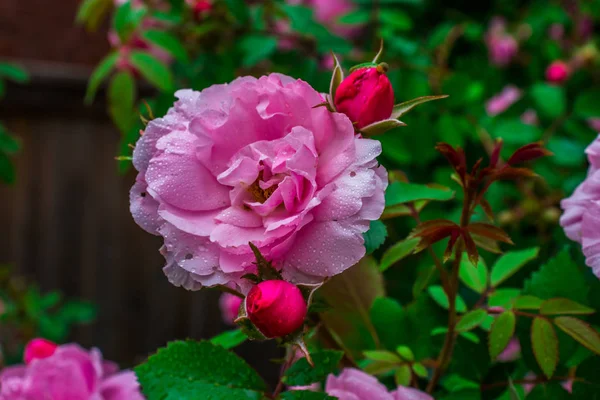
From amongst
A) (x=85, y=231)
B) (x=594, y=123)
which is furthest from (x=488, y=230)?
(x=85, y=231)

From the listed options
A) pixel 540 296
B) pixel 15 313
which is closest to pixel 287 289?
pixel 540 296

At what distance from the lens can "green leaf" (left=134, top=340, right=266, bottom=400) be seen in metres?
0.33

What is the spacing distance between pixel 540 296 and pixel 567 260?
3 cm

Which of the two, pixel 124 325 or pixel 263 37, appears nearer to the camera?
pixel 263 37

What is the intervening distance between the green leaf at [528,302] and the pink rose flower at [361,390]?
0.08 m

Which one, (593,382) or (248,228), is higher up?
(248,228)

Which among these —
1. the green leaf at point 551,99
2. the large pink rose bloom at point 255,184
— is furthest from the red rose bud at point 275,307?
the green leaf at point 551,99

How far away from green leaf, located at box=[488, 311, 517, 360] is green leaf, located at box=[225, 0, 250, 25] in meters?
0.52

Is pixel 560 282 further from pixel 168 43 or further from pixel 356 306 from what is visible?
pixel 168 43

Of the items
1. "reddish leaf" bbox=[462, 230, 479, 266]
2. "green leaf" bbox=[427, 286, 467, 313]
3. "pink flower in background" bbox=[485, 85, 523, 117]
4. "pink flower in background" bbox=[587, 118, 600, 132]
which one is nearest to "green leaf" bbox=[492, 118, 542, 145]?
"pink flower in background" bbox=[587, 118, 600, 132]

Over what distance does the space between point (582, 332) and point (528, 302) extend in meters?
0.04

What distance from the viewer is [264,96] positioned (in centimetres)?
31

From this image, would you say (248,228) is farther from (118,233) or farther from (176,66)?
(118,233)

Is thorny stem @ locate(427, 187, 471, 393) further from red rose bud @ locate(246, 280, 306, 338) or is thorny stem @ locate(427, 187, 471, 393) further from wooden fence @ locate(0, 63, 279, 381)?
wooden fence @ locate(0, 63, 279, 381)
